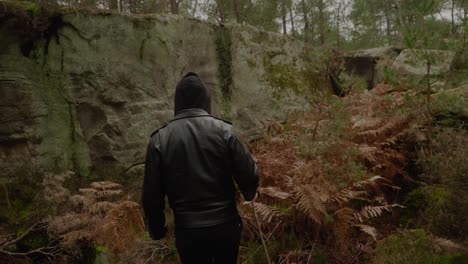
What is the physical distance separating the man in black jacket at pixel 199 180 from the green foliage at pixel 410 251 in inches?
66.4

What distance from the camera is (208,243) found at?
2838mm

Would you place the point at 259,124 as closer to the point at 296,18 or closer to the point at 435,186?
the point at 435,186

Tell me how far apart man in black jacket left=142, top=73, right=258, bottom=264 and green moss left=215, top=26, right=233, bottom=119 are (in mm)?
5139

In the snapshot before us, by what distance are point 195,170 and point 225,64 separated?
565cm

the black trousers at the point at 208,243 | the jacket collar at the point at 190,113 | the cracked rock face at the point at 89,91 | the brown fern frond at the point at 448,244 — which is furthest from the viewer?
the cracked rock face at the point at 89,91

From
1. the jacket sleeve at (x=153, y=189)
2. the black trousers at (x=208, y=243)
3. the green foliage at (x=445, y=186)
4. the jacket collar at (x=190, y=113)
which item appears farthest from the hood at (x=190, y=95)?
the green foliage at (x=445, y=186)

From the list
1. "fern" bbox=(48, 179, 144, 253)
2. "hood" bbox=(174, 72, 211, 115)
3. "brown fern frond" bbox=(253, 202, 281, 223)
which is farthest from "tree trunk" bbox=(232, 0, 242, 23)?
"hood" bbox=(174, 72, 211, 115)

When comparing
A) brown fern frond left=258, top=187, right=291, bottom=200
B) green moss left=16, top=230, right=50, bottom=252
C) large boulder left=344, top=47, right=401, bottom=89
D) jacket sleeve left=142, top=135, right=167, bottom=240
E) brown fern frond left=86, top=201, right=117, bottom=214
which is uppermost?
large boulder left=344, top=47, right=401, bottom=89

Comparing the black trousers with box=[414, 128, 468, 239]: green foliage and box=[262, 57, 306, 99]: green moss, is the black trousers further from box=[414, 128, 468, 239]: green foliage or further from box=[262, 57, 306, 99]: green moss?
box=[262, 57, 306, 99]: green moss

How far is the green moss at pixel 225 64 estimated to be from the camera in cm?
809

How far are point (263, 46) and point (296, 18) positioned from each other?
10.1 metres

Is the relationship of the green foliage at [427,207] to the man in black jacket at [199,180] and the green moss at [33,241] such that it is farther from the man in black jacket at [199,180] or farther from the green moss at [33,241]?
the green moss at [33,241]

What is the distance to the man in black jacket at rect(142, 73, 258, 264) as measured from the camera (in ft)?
9.25

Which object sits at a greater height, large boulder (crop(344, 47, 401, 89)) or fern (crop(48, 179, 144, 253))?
large boulder (crop(344, 47, 401, 89))
